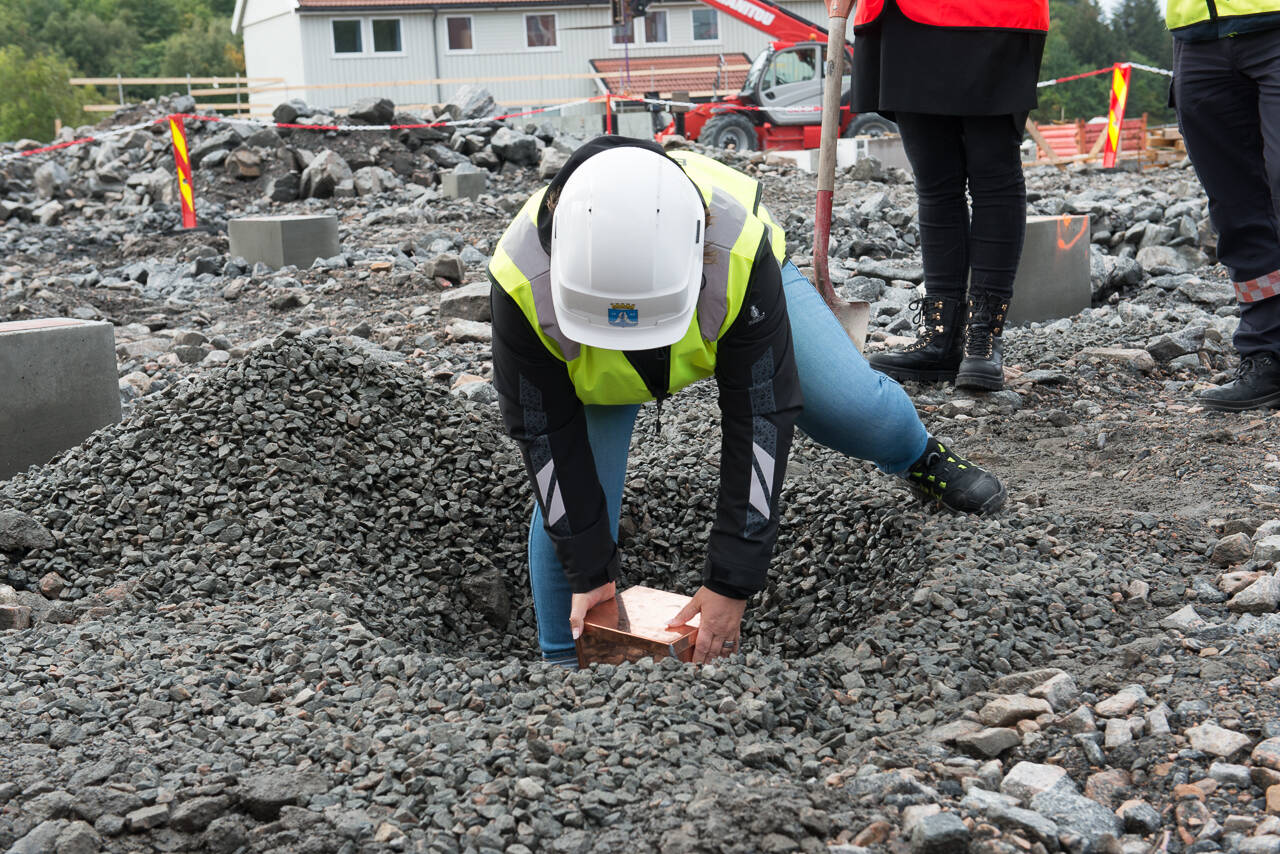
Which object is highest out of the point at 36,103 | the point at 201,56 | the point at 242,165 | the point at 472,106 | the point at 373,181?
the point at 201,56

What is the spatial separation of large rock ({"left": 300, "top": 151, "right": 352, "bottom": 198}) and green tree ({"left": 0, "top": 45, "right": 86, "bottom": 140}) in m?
23.2

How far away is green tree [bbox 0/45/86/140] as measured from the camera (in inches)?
1293

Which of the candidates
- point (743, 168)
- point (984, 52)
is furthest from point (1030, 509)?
point (743, 168)

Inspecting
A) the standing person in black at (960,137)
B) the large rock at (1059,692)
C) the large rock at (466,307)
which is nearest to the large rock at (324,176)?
the large rock at (466,307)

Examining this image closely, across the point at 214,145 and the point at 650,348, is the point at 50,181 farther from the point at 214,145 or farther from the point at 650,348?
the point at 650,348

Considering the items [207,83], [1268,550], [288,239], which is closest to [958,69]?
[1268,550]

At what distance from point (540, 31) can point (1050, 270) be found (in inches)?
1070

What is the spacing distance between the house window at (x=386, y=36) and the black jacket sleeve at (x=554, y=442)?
3004cm

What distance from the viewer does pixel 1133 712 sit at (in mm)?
2180

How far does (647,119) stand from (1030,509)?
14072mm

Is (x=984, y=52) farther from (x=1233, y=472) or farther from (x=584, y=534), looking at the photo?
(x=584, y=534)

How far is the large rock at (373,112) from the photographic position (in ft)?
47.9

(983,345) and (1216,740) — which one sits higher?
(983,345)

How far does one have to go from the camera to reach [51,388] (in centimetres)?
452
